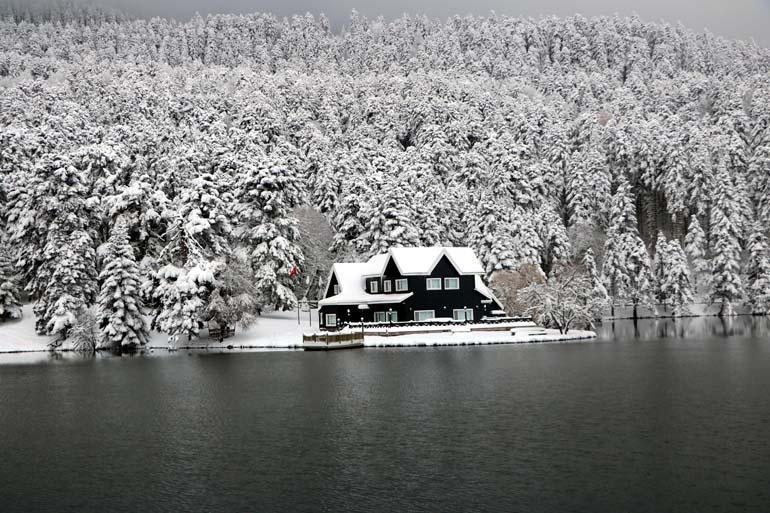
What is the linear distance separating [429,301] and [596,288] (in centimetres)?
3005

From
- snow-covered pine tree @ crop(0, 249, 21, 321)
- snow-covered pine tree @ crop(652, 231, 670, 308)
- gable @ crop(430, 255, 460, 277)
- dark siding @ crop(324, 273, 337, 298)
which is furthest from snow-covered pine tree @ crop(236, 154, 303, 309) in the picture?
snow-covered pine tree @ crop(652, 231, 670, 308)

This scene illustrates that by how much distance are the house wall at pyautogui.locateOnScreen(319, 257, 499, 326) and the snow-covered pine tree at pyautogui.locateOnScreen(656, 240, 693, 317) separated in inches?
1392

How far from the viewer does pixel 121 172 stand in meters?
82.4

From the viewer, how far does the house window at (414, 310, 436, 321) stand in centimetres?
7544

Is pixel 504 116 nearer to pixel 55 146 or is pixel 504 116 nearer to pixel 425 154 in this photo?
pixel 425 154

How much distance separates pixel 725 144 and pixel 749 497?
124902 millimetres

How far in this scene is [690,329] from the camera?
253ft

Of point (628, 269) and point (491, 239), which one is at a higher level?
point (491, 239)

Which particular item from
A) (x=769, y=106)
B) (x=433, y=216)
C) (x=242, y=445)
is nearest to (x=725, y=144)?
(x=769, y=106)

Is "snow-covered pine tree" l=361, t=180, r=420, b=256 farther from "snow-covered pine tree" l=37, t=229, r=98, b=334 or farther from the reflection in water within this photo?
"snow-covered pine tree" l=37, t=229, r=98, b=334

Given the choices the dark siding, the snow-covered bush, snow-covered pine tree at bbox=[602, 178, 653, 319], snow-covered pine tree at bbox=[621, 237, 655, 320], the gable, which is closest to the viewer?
the snow-covered bush

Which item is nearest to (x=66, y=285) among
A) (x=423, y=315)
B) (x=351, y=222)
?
(x=423, y=315)

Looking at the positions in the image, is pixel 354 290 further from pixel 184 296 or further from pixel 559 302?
pixel 559 302

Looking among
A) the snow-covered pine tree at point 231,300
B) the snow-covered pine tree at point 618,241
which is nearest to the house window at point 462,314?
the snow-covered pine tree at point 231,300
